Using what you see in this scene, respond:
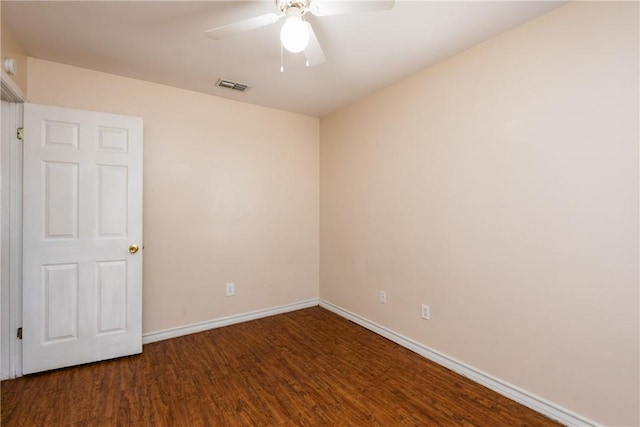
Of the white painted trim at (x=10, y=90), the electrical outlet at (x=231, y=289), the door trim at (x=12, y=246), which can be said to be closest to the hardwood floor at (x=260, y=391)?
the door trim at (x=12, y=246)

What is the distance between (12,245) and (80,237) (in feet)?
1.33

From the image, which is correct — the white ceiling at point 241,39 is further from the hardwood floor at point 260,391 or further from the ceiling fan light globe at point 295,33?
the hardwood floor at point 260,391

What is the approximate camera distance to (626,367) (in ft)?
5.19

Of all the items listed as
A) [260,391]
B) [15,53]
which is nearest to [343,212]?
[260,391]

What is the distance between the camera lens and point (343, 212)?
3.57 meters

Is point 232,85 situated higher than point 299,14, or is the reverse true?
point 232,85

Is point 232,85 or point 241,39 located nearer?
point 241,39

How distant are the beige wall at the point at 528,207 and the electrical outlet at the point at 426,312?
0.19 feet

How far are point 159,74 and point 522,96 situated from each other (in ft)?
9.43

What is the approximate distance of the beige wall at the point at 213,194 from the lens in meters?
2.81

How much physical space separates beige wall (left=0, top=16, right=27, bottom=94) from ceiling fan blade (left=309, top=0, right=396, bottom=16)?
6.56ft

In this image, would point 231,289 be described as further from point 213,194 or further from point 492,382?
point 492,382

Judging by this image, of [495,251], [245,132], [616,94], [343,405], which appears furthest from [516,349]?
[245,132]

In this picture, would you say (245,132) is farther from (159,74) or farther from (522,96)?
(522,96)
